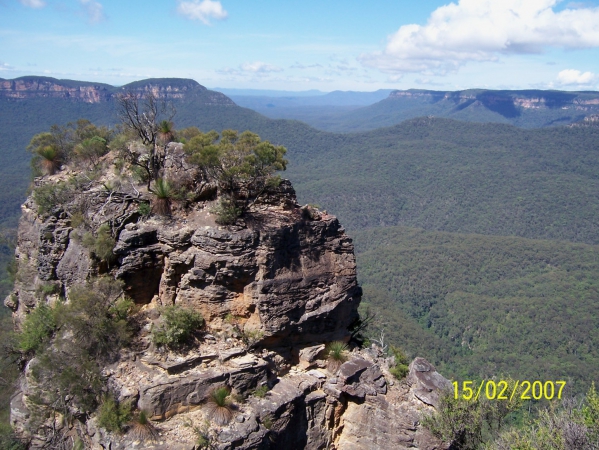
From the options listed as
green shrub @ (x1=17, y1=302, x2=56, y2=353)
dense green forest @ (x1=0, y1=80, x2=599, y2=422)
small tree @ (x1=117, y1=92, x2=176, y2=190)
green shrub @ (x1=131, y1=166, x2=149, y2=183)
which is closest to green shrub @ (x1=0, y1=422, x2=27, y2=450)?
green shrub @ (x1=17, y1=302, x2=56, y2=353)

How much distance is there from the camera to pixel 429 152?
638 feet

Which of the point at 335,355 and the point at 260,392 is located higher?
the point at 335,355

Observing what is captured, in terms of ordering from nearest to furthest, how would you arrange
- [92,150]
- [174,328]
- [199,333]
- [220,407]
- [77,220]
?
[220,407], [174,328], [199,333], [77,220], [92,150]

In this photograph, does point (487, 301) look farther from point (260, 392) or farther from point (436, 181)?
point (436, 181)

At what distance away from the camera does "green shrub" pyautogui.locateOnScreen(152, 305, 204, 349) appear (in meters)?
12.6

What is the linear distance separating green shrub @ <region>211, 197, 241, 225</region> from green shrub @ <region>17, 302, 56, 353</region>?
628 centimetres

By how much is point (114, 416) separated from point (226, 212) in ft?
21.2

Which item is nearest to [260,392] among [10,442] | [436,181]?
[10,442]

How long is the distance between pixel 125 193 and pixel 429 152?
7591 inches

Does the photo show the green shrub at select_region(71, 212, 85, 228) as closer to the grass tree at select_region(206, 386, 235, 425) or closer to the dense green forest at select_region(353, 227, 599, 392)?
the grass tree at select_region(206, 386, 235, 425)

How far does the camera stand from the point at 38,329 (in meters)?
14.5

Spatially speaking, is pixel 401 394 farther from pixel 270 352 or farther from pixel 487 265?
pixel 487 265

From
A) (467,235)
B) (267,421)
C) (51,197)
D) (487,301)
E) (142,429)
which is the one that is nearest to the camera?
(142,429)

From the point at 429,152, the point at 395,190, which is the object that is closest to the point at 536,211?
the point at 395,190
